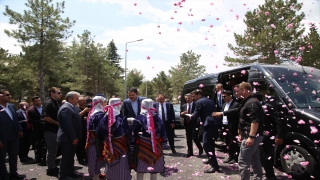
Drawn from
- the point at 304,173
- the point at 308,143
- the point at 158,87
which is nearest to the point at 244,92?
the point at 308,143

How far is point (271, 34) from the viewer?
847 inches

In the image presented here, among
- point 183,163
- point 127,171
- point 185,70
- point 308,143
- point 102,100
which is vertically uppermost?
point 185,70

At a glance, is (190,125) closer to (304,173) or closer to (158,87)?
(304,173)

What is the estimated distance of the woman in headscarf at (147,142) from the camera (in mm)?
4660

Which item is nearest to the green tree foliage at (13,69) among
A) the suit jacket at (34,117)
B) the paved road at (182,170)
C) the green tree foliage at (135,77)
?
the suit jacket at (34,117)

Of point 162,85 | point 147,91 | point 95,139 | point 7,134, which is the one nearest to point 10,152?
point 7,134

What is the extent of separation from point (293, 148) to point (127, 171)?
338 cm

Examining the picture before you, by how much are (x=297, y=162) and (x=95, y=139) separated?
158 inches

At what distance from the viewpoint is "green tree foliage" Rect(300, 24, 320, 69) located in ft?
65.8

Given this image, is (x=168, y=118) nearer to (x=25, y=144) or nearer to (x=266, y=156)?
(x=266, y=156)

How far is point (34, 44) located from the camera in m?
25.8

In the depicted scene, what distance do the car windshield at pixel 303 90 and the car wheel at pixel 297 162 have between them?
93 cm

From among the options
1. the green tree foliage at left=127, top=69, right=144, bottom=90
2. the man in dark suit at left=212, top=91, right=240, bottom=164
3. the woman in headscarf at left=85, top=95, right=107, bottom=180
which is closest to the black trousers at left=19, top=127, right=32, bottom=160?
the woman in headscarf at left=85, top=95, right=107, bottom=180

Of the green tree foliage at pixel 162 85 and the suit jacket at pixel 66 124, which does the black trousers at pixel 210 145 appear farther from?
the green tree foliage at pixel 162 85
